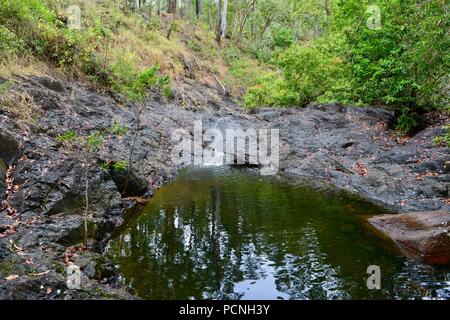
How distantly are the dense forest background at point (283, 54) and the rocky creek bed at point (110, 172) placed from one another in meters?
1.09

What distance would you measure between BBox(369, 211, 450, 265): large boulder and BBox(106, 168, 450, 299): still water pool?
29cm

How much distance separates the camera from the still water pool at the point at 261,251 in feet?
19.9

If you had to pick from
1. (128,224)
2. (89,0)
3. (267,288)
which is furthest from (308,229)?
(89,0)

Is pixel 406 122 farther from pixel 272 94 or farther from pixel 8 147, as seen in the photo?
pixel 8 147

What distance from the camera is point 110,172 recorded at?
33.2ft

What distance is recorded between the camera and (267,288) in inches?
242

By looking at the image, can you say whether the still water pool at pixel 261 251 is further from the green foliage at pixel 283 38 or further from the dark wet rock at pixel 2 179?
the green foliage at pixel 283 38

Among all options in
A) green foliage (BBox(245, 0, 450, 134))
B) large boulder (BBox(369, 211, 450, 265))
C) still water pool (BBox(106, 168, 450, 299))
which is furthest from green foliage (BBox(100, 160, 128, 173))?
green foliage (BBox(245, 0, 450, 134))

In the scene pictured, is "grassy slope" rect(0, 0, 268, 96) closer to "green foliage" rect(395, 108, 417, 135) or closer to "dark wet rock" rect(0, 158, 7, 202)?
"dark wet rock" rect(0, 158, 7, 202)

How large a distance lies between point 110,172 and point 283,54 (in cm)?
1516

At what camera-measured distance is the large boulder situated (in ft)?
23.1

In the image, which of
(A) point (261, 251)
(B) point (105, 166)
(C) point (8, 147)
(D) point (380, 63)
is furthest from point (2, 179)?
(D) point (380, 63)

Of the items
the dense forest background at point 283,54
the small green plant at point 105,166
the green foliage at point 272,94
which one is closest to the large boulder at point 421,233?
the dense forest background at point 283,54

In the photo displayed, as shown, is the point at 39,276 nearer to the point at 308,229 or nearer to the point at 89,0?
the point at 308,229
